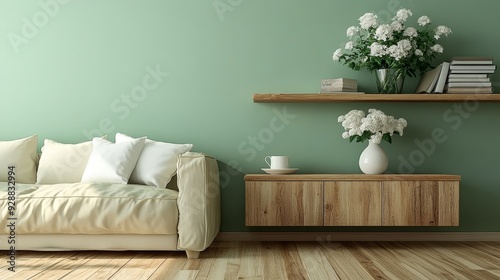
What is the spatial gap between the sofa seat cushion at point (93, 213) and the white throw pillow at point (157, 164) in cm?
40

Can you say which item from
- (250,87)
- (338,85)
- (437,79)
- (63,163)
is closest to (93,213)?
(63,163)

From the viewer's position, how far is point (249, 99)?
4.42m

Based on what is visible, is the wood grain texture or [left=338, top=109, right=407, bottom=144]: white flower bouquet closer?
the wood grain texture

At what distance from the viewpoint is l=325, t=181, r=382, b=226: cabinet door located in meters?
3.99

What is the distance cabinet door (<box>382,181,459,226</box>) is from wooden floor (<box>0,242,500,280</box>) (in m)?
0.19

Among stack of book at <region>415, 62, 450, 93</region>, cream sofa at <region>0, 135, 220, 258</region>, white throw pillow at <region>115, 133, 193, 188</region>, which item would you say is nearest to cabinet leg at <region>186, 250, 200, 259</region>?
cream sofa at <region>0, 135, 220, 258</region>

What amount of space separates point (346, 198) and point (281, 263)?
2.65 feet

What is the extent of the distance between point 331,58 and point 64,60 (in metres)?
1.98

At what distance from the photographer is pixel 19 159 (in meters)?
4.16

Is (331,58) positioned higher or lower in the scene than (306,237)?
higher

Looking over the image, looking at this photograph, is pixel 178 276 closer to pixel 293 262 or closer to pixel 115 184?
pixel 293 262

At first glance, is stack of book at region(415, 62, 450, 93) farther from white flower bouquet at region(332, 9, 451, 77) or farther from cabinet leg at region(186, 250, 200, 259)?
cabinet leg at region(186, 250, 200, 259)

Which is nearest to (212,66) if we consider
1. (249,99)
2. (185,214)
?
(249,99)
